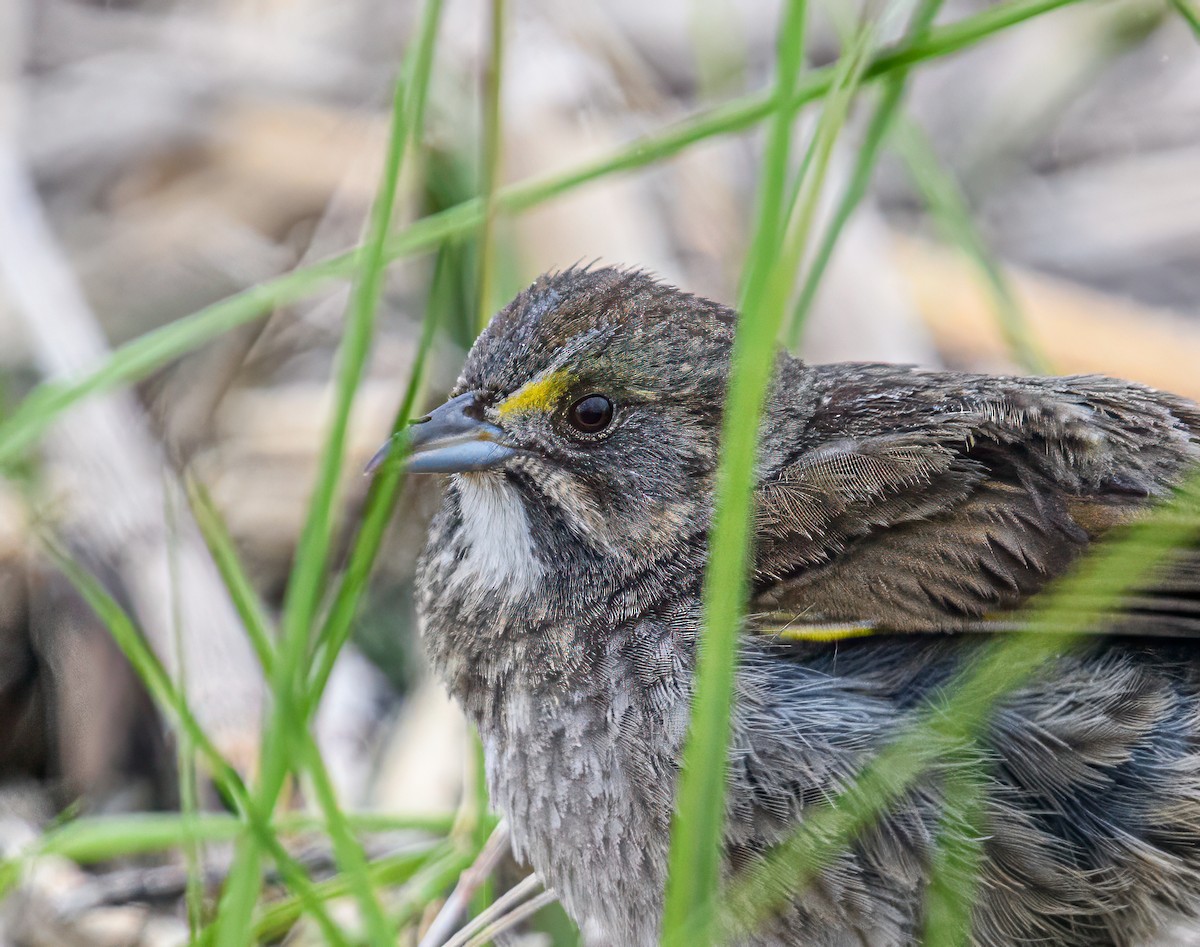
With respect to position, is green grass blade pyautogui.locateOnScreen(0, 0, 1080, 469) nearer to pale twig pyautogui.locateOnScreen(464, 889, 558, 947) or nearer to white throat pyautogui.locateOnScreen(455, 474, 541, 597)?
white throat pyautogui.locateOnScreen(455, 474, 541, 597)

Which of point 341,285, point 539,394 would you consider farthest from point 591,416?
point 341,285

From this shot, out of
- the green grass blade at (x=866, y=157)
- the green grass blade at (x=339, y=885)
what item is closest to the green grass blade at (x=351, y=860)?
the green grass blade at (x=339, y=885)

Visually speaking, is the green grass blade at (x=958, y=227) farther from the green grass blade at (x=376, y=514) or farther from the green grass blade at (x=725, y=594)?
the green grass blade at (x=725, y=594)

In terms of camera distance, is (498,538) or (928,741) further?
(498,538)

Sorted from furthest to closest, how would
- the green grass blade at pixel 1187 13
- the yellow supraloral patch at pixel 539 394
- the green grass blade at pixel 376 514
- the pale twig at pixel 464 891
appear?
the pale twig at pixel 464 891 < the yellow supraloral patch at pixel 539 394 < the green grass blade at pixel 1187 13 < the green grass blade at pixel 376 514

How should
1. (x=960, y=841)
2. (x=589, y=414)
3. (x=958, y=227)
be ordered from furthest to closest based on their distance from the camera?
(x=958, y=227)
(x=589, y=414)
(x=960, y=841)

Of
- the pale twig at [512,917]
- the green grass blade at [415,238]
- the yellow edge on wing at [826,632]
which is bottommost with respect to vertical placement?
the pale twig at [512,917]

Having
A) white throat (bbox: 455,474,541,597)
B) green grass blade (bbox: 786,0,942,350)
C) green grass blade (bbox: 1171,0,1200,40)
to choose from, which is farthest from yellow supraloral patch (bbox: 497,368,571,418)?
green grass blade (bbox: 1171,0,1200,40)

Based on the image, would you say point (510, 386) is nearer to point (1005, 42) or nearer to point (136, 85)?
point (136, 85)

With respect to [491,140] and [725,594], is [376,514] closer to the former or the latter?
[491,140]
